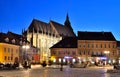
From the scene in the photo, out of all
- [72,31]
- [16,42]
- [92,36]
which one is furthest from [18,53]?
[72,31]

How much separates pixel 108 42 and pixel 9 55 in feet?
132

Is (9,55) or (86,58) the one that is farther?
(86,58)

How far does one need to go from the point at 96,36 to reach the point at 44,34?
35112 millimetres

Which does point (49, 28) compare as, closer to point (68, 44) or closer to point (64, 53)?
point (68, 44)

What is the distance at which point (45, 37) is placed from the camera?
149 meters

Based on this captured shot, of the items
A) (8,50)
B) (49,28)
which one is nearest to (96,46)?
(8,50)

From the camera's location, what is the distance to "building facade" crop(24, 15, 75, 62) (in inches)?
5487

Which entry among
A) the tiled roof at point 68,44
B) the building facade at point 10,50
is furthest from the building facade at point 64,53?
the building facade at point 10,50

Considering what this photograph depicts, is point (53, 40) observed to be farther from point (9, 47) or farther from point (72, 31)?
point (9, 47)

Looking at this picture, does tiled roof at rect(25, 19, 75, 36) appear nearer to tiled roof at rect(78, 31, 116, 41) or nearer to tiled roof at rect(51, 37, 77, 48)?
tiled roof at rect(51, 37, 77, 48)

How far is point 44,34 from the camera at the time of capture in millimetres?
148500

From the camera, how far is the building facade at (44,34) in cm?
13938

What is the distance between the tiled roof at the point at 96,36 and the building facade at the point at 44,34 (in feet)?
79.6

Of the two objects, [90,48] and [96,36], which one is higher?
[96,36]
